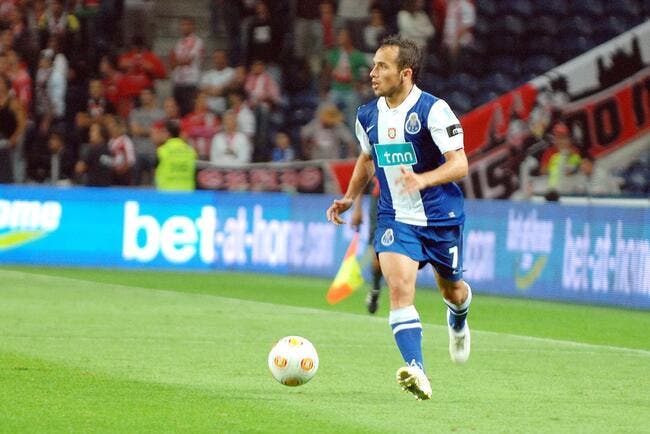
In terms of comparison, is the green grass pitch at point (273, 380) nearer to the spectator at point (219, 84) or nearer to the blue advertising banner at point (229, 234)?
the blue advertising banner at point (229, 234)

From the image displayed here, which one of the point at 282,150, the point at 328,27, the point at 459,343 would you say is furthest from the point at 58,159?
the point at 459,343

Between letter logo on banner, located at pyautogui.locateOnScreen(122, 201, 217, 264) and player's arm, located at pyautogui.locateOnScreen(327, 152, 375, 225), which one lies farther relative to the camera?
letter logo on banner, located at pyautogui.locateOnScreen(122, 201, 217, 264)

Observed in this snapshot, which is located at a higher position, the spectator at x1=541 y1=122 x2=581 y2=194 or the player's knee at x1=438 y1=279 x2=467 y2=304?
the spectator at x1=541 y1=122 x2=581 y2=194

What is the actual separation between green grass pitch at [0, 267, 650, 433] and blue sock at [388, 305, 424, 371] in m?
0.31

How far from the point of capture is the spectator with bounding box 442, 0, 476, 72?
24.3m

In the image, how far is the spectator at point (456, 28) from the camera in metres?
24.3

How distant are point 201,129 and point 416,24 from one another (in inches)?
150

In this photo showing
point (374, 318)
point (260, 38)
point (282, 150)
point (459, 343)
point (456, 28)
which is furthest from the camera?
point (260, 38)

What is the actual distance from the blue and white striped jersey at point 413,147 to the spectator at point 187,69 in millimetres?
15431

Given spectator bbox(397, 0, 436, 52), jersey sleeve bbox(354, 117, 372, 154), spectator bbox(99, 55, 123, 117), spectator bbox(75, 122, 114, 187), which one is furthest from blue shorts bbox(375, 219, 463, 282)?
spectator bbox(99, 55, 123, 117)

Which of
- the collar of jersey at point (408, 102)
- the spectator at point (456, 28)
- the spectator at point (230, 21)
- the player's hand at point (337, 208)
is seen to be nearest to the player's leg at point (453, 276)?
the player's hand at point (337, 208)

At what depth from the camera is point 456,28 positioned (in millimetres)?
24391

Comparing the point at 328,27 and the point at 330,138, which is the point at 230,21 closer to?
the point at 328,27

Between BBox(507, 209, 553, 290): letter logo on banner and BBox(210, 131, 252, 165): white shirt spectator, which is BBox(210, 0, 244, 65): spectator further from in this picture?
BBox(507, 209, 553, 290): letter logo on banner
